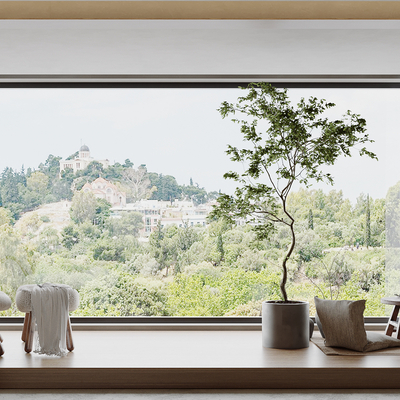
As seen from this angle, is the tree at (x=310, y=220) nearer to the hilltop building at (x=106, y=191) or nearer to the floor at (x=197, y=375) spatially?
the floor at (x=197, y=375)

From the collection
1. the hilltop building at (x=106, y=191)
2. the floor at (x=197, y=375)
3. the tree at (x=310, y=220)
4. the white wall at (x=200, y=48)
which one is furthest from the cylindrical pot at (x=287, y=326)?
the white wall at (x=200, y=48)

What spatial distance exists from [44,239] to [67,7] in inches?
96.5

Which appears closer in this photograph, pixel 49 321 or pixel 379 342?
pixel 49 321

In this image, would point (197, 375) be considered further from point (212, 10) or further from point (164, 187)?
point (212, 10)

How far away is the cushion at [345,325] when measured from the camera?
3.52 meters

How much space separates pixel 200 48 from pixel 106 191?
1.86 m

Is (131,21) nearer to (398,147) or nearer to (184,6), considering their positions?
(184,6)

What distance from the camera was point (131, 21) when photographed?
341cm

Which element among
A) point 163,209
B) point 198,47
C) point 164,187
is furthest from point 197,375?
point 198,47

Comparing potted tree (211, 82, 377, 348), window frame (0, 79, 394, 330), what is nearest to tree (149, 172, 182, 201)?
window frame (0, 79, 394, 330)

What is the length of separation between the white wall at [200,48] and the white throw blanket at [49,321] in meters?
2.05

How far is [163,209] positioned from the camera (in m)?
4.89

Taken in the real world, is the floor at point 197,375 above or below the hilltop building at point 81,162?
below

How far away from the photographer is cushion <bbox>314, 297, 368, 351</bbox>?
3523mm
